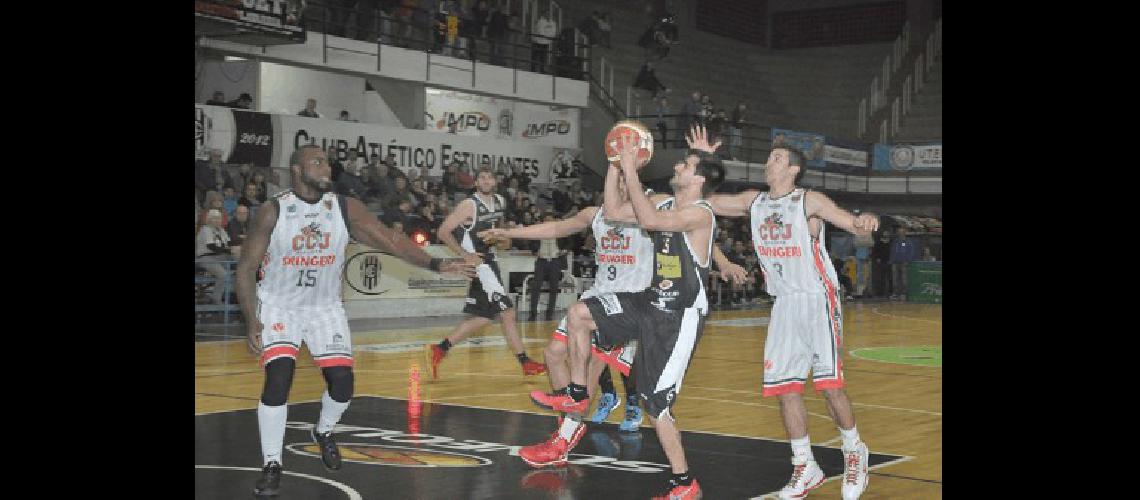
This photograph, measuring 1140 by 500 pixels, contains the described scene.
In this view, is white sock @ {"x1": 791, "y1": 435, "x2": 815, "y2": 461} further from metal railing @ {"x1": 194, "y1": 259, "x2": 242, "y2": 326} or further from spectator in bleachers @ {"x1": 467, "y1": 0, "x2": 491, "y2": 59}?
spectator in bleachers @ {"x1": 467, "y1": 0, "x2": 491, "y2": 59}

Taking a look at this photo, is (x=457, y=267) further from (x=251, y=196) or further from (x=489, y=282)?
(x=251, y=196)

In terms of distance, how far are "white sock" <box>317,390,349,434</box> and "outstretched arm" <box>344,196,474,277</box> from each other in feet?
3.28

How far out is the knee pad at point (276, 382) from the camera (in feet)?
24.3

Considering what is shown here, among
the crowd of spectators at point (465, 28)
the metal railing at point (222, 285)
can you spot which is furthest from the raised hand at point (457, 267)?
the crowd of spectators at point (465, 28)

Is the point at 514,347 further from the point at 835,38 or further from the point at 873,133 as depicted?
the point at 835,38

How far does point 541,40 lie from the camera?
106ft

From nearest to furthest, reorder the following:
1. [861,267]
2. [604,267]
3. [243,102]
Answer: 1. [604,267]
2. [243,102]
3. [861,267]

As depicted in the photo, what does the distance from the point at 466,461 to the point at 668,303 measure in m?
1.92

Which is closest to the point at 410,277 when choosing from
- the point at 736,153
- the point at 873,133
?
the point at 736,153

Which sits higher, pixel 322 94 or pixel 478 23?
pixel 478 23

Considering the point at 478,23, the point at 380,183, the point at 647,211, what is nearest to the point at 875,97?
the point at 478,23

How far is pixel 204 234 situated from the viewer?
19.6 m

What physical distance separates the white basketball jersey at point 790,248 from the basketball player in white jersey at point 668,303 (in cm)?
36
